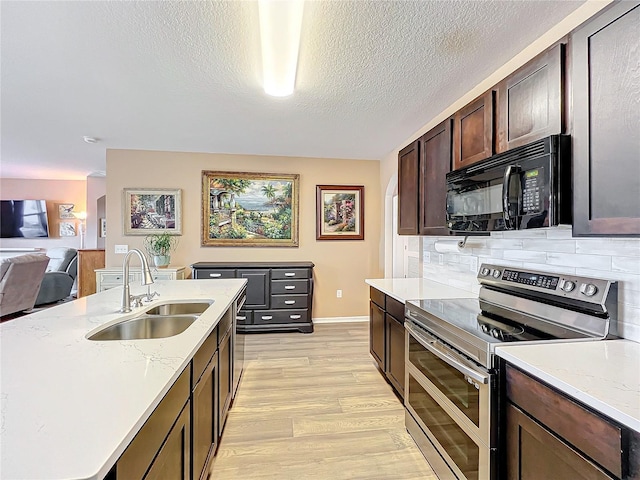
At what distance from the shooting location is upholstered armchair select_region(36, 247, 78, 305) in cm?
561

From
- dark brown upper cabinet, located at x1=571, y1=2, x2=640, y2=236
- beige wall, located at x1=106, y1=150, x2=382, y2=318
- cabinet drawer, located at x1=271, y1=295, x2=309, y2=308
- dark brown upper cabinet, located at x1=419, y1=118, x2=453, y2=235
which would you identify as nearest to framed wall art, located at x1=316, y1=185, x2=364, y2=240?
beige wall, located at x1=106, y1=150, x2=382, y2=318

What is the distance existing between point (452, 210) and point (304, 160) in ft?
10.2

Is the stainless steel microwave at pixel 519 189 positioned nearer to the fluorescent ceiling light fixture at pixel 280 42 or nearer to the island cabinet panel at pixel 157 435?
the fluorescent ceiling light fixture at pixel 280 42

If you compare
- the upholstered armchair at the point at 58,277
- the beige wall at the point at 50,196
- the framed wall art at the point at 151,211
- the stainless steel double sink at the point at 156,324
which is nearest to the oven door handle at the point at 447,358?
the stainless steel double sink at the point at 156,324

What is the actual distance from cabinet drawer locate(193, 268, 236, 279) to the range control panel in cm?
304

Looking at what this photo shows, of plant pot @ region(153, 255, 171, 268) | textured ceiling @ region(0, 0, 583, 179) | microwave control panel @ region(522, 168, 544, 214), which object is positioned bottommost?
plant pot @ region(153, 255, 171, 268)

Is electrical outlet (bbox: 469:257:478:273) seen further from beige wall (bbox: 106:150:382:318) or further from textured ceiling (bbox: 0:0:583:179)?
beige wall (bbox: 106:150:382:318)

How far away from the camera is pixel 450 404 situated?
1.55 meters

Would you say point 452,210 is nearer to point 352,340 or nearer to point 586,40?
point 586,40

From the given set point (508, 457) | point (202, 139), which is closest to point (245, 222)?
point (202, 139)

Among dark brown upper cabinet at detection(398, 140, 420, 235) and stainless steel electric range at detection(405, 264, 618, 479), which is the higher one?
dark brown upper cabinet at detection(398, 140, 420, 235)

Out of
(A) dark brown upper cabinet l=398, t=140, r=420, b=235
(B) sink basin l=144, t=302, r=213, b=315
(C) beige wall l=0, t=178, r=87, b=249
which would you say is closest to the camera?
(B) sink basin l=144, t=302, r=213, b=315

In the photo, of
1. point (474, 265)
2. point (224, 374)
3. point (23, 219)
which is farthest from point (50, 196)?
point (474, 265)

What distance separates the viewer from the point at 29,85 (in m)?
2.53
